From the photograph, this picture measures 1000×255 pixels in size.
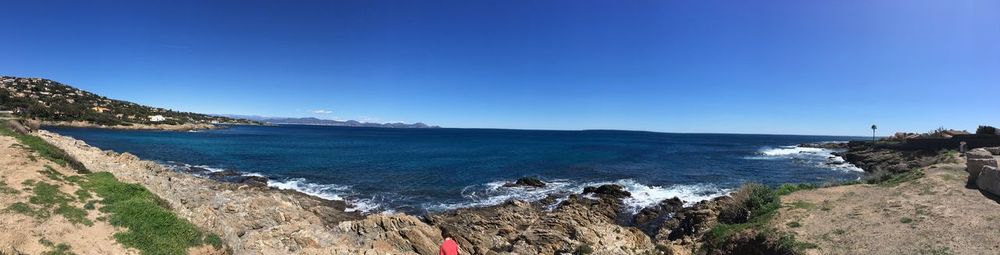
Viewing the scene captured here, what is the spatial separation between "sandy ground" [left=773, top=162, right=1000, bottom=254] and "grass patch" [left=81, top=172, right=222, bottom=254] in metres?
18.2

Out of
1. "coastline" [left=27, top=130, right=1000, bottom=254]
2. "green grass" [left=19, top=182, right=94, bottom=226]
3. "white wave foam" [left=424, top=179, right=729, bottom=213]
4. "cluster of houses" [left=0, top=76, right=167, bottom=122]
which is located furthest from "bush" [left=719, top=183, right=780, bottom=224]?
"cluster of houses" [left=0, top=76, right=167, bottom=122]

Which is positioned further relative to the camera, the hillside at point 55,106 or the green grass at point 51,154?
the hillside at point 55,106

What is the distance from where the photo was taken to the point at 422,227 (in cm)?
1884

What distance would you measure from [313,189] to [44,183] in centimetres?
1953

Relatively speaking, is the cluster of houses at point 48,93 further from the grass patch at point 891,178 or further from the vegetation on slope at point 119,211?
the grass patch at point 891,178

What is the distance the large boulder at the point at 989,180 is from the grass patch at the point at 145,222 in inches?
1101

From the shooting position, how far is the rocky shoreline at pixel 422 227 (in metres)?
15.7

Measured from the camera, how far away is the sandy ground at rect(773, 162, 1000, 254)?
12.3 meters

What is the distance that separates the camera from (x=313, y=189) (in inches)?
1286

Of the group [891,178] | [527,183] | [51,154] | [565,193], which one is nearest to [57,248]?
[51,154]

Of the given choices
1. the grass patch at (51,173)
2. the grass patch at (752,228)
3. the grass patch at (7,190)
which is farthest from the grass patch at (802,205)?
the grass patch at (51,173)

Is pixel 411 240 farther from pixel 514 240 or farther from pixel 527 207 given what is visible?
pixel 527 207

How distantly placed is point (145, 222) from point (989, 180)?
30283 millimetres

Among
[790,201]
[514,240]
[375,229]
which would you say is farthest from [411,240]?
[790,201]
